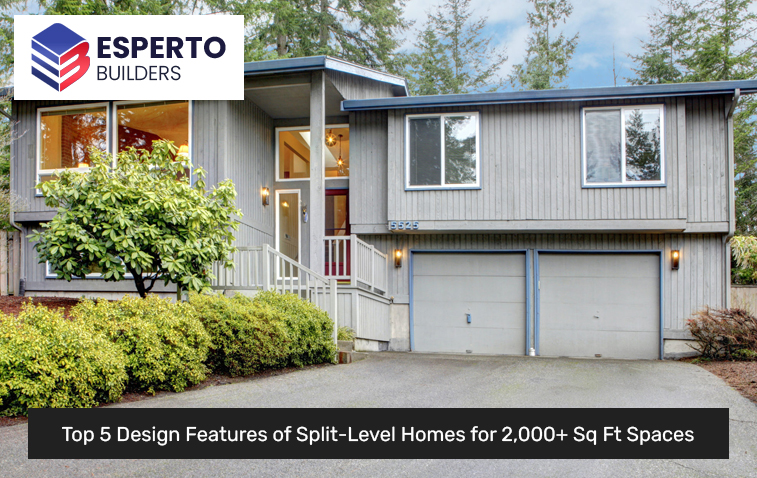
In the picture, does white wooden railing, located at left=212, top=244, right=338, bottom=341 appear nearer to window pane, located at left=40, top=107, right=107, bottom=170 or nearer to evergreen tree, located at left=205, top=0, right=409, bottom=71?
window pane, located at left=40, top=107, right=107, bottom=170

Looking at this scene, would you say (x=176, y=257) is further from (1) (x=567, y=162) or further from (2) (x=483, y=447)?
(1) (x=567, y=162)

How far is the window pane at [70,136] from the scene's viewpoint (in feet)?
36.3

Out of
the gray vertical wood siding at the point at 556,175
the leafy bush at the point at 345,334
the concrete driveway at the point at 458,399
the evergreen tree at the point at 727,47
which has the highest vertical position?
the evergreen tree at the point at 727,47

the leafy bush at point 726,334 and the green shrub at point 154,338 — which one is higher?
the green shrub at point 154,338

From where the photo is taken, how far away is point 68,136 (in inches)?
443

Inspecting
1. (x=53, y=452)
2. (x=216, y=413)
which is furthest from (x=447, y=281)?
(x=53, y=452)

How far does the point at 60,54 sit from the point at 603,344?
483 inches

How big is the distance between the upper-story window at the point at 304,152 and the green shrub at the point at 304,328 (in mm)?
5654

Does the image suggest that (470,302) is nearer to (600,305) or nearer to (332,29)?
(600,305)

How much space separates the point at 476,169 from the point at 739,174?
15554 mm

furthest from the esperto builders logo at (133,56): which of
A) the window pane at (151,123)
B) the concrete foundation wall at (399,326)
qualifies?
the concrete foundation wall at (399,326)

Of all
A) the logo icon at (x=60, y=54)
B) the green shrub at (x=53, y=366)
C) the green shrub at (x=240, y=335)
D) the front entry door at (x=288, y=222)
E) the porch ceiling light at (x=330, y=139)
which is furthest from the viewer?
the front entry door at (x=288, y=222)

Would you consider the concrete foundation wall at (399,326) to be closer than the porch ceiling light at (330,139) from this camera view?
Yes

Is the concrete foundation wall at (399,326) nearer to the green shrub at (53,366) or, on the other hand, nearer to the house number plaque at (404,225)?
the house number plaque at (404,225)
